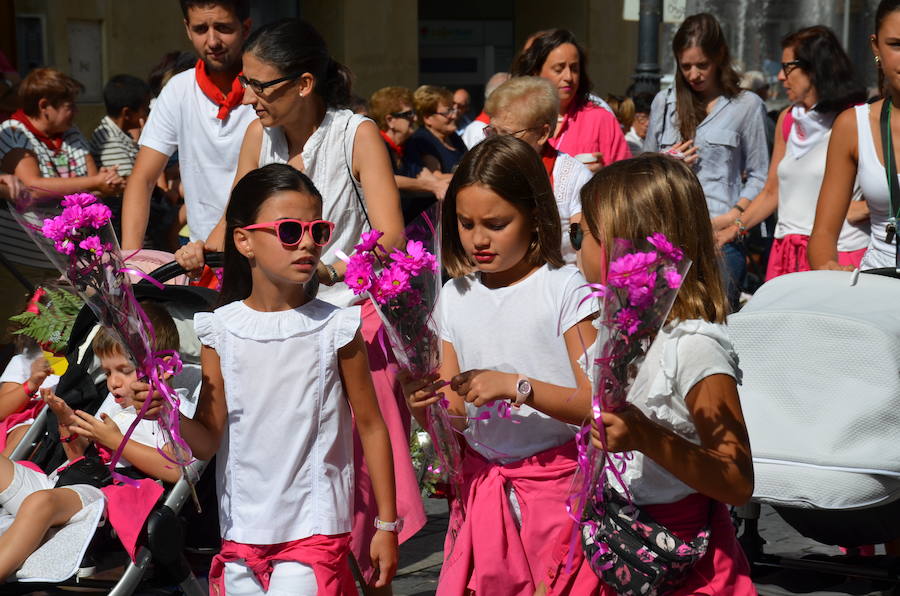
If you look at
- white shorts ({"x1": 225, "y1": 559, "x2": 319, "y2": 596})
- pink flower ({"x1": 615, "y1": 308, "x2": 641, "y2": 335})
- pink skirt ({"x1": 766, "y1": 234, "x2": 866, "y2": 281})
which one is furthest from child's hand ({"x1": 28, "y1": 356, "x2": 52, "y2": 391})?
pink skirt ({"x1": 766, "y1": 234, "x2": 866, "y2": 281})

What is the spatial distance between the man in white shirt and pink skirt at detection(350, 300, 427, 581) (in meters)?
1.17

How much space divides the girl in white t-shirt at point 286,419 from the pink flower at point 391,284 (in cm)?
38

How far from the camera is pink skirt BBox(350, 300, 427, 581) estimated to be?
3.94 meters

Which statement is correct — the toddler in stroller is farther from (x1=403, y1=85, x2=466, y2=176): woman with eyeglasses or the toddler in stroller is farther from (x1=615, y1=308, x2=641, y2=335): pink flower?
(x1=403, y1=85, x2=466, y2=176): woman with eyeglasses

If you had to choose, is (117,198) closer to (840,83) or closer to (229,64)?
(229,64)

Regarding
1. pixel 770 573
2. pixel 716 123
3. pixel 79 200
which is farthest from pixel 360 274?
pixel 716 123

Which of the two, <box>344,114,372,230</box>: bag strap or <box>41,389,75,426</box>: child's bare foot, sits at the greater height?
<box>344,114,372,230</box>: bag strap

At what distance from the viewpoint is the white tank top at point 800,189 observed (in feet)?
20.8

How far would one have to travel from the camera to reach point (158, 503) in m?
3.82

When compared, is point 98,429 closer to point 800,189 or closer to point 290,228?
point 290,228

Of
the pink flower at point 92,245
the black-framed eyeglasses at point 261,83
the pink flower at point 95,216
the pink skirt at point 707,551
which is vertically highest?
the black-framed eyeglasses at point 261,83

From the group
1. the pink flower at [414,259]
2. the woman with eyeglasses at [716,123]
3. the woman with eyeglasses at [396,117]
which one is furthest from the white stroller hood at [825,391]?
the woman with eyeglasses at [396,117]

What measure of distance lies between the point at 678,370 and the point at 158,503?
172cm

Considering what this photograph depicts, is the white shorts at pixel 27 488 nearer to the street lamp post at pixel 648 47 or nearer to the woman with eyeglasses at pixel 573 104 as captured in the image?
the woman with eyeglasses at pixel 573 104
